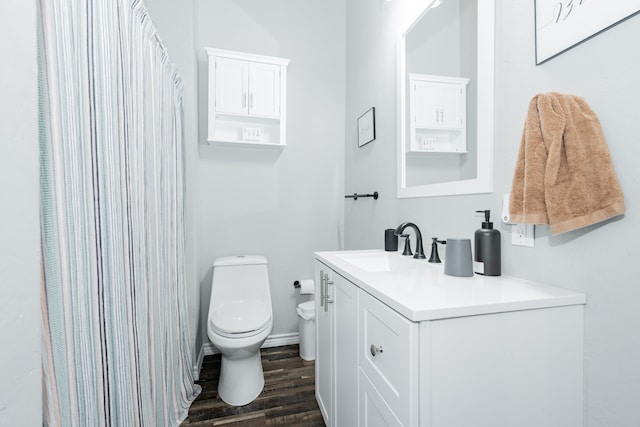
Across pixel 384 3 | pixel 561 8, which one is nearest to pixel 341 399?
pixel 561 8

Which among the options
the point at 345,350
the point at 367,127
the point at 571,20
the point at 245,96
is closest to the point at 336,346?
the point at 345,350

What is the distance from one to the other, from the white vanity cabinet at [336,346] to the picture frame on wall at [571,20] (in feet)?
3.03

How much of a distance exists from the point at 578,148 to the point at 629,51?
0.74ft

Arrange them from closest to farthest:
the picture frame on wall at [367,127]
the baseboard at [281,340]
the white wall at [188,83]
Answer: the white wall at [188,83] < the picture frame on wall at [367,127] < the baseboard at [281,340]

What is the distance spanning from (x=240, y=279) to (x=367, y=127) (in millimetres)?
1454

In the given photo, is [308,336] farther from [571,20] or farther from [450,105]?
[571,20]

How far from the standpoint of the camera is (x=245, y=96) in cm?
209

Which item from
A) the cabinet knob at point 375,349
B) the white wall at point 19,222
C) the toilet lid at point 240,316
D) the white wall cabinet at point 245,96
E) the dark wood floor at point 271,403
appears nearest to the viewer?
the white wall at point 19,222

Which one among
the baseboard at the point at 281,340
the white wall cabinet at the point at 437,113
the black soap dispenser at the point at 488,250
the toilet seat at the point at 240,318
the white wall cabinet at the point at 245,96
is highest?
the white wall cabinet at the point at 245,96

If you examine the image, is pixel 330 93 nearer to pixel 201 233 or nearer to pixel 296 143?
pixel 296 143

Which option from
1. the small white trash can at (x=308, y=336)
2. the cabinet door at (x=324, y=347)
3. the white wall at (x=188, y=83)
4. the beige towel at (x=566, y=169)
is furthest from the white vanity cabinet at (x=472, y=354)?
the white wall at (x=188, y=83)

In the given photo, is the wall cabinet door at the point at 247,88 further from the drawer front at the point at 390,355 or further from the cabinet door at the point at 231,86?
the drawer front at the point at 390,355

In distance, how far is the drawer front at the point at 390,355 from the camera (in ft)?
2.07

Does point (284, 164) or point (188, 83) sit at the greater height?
point (188, 83)
